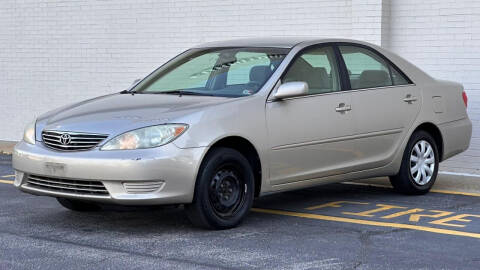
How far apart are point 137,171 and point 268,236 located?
3.80 feet

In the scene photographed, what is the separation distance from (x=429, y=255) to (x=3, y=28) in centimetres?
1095

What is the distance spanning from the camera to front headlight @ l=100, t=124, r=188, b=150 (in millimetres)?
7281

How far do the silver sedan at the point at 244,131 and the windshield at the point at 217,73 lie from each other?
0.05ft

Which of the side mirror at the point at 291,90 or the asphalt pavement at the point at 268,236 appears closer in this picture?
the asphalt pavement at the point at 268,236

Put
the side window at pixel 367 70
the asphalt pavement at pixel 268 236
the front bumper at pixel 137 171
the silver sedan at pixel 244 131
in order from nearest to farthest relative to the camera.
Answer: the asphalt pavement at pixel 268 236
the front bumper at pixel 137 171
the silver sedan at pixel 244 131
the side window at pixel 367 70

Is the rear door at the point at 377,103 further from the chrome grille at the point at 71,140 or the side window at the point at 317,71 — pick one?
the chrome grille at the point at 71,140

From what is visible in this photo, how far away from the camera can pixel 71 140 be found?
751 cm

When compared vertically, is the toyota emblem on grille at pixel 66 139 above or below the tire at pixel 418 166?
above

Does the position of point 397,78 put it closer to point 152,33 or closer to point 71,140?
point 71,140

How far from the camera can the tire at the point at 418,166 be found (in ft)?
31.0

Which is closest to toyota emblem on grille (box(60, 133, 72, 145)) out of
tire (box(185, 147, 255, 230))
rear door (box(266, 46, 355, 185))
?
tire (box(185, 147, 255, 230))

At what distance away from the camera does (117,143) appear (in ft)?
23.9

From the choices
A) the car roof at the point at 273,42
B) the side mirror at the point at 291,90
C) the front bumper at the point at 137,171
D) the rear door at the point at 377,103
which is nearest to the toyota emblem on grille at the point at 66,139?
the front bumper at the point at 137,171

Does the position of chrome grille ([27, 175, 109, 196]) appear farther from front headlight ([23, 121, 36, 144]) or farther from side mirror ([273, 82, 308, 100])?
side mirror ([273, 82, 308, 100])
